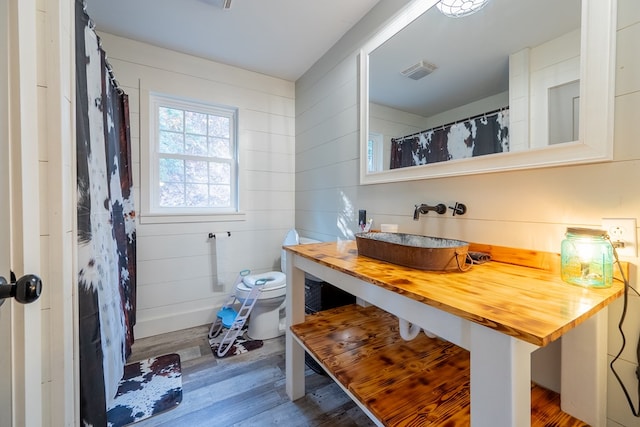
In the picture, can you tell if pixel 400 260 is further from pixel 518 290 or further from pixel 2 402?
pixel 2 402

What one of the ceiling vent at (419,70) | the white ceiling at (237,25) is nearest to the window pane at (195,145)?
the white ceiling at (237,25)

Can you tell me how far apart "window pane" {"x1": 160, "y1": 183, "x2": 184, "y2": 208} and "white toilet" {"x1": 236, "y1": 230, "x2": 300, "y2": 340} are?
980 mm

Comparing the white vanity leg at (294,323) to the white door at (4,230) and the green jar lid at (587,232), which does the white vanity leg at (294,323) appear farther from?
the green jar lid at (587,232)

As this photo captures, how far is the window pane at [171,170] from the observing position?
7.66 feet

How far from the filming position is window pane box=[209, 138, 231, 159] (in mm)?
2553

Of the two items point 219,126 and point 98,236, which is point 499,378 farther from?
point 219,126

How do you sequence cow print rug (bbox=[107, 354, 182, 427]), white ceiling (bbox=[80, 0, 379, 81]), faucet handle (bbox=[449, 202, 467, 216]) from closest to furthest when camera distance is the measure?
faucet handle (bbox=[449, 202, 467, 216]) → cow print rug (bbox=[107, 354, 182, 427]) → white ceiling (bbox=[80, 0, 379, 81])

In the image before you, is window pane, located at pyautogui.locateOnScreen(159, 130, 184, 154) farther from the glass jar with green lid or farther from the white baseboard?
A: the glass jar with green lid

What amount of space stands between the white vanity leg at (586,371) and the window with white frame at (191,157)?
2.48 meters

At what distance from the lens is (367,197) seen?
1.85 meters

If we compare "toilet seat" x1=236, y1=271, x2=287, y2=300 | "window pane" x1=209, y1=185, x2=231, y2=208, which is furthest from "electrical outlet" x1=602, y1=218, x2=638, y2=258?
"window pane" x1=209, y1=185, x2=231, y2=208

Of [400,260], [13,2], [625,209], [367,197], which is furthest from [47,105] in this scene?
[625,209]

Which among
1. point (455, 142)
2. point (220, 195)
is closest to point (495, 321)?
point (455, 142)

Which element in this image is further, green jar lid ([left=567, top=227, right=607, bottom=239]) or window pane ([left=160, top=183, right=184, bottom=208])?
window pane ([left=160, top=183, right=184, bottom=208])
